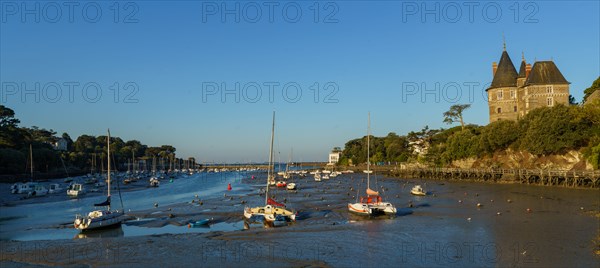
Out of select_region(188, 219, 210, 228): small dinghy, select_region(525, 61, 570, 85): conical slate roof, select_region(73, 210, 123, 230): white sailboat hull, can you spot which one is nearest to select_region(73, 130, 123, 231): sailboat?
select_region(73, 210, 123, 230): white sailboat hull

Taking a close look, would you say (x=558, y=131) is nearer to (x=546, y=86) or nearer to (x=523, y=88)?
(x=546, y=86)

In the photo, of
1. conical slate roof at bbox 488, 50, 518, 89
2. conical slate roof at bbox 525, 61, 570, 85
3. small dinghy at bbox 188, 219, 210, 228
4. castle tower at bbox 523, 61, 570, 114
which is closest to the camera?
small dinghy at bbox 188, 219, 210, 228

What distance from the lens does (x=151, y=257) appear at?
24109 millimetres

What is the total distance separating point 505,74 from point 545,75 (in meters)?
10.5

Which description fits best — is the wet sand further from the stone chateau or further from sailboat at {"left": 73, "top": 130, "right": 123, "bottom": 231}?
the stone chateau

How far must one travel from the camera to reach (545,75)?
86.4 meters

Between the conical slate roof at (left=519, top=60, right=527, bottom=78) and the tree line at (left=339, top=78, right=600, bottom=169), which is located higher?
the conical slate roof at (left=519, top=60, right=527, bottom=78)

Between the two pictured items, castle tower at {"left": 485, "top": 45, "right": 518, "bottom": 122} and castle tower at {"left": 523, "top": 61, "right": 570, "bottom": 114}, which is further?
castle tower at {"left": 485, "top": 45, "right": 518, "bottom": 122}

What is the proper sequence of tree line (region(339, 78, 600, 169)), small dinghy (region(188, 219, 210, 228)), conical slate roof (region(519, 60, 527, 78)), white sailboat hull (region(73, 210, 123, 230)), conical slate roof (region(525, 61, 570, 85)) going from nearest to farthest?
1. white sailboat hull (region(73, 210, 123, 230))
2. small dinghy (region(188, 219, 210, 228))
3. tree line (region(339, 78, 600, 169))
4. conical slate roof (region(525, 61, 570, 85))
5. conical slate roof (region(519, 60, 527, 78))

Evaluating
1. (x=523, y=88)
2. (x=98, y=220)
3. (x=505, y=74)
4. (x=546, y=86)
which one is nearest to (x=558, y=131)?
(x=546, y=86)

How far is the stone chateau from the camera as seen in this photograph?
281 feet

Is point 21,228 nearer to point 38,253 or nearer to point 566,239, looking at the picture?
point 38,253

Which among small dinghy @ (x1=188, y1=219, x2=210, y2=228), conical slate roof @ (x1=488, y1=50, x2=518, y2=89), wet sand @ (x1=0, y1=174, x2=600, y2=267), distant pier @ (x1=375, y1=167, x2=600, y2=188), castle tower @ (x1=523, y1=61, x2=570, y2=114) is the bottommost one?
small dinghy @ (x1=188, y1=219, x2=210, y2=228)

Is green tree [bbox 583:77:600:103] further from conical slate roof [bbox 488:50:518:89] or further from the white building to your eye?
the white building
